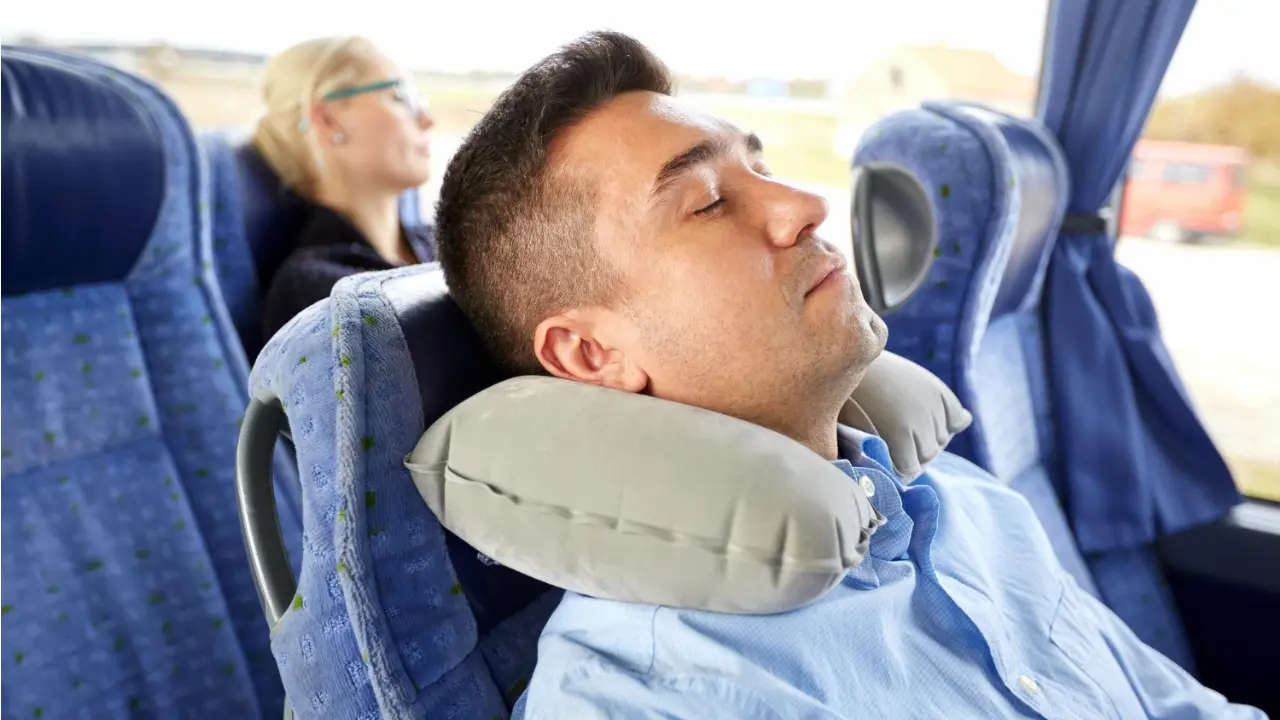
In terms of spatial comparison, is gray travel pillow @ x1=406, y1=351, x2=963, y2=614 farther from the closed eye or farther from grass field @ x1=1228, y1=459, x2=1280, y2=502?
grass field @ x1=1228, y1=459, x2=1280, y2=502

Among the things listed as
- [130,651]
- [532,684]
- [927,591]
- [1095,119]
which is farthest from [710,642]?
[1095,119]

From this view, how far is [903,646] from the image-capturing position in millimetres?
1155

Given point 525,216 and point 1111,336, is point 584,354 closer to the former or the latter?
point 525,216

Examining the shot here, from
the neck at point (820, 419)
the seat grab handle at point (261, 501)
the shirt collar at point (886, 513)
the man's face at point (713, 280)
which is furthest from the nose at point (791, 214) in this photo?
the seat grab handle at point (261, 501)

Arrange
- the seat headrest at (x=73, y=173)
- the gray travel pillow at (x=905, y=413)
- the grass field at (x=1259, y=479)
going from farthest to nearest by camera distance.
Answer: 1. the grass field at (x=1259, y=479)
2. the seat headrest at (x=73, y=173)
3. the gray travel pillow at (x=905, y=413)

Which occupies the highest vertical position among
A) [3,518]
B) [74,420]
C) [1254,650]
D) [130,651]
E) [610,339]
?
[610,339]

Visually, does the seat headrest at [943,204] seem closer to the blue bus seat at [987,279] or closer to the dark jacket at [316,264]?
the blue bus seat at [987,279]

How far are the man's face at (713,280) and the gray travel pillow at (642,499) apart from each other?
223 millimetres

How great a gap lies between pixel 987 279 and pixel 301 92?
2169mm

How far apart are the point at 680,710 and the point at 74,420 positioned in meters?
1.36

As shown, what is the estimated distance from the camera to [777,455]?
99 cm

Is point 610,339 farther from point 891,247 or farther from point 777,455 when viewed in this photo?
point 891,247

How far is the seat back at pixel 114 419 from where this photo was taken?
165 centimetres

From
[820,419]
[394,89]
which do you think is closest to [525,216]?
[820,419]
